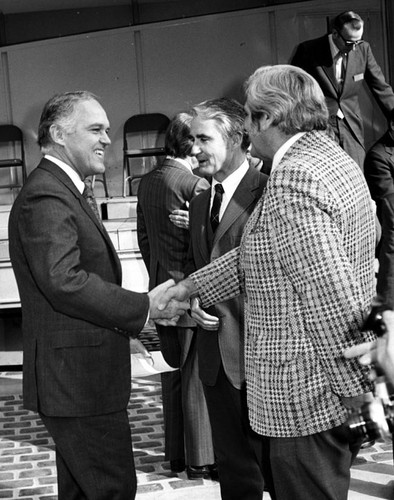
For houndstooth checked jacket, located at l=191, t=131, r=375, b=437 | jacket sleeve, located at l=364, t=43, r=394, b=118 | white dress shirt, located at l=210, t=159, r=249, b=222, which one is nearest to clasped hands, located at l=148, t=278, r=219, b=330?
white dress shirt, located at l=210, t=159, r=249, b=222

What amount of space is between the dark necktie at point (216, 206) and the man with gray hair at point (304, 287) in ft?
3.00

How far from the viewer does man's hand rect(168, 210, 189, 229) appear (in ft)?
14.5

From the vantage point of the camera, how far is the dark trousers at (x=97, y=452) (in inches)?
115

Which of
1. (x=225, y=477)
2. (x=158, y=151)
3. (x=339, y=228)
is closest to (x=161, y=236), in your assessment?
(x=225, y=477)

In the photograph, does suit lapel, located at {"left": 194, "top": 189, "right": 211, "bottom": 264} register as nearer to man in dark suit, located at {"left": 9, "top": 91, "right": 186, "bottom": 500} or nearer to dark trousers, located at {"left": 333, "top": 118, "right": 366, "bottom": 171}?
man in dark suit, located at {"left": 9, "top": 91, "right": 186, "bottom": 500}

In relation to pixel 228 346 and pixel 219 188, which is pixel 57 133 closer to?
pixel 219 188

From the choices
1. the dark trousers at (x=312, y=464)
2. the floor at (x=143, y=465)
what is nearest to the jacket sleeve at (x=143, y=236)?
the floor at (x=143, y=465)

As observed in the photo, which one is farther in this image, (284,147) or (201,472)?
(201,472)

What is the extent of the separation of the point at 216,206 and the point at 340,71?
4226mm

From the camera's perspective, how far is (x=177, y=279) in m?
4.53

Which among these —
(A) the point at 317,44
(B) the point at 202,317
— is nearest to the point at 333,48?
(A) the point at 317,44

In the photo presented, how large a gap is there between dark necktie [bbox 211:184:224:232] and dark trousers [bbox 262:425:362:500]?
1288 mm

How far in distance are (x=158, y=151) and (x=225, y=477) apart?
728cm

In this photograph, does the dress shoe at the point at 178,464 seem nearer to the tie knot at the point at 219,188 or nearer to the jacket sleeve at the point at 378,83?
the tie knot at the point at 219,188
